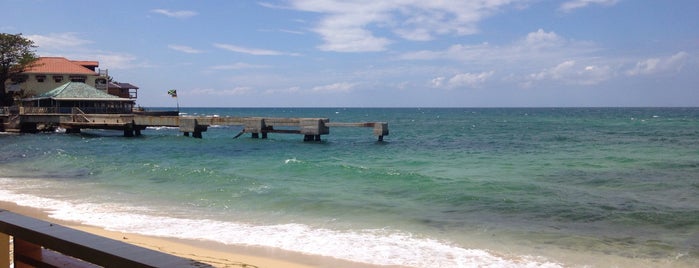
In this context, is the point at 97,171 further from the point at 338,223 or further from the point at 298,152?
the point at 338,223

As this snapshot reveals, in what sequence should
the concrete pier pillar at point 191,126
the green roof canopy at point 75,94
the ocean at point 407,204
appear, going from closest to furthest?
the ocean at point 407,204, the concrete pier pillar at point 191,126, the green roof canopy at point 75,94

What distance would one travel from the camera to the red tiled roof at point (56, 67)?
6275 cm

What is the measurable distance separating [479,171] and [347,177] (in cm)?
552

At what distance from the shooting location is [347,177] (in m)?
19.7

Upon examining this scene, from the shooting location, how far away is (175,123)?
136 ft

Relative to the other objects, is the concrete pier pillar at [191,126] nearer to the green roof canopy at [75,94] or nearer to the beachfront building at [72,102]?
the beachfront building at [72,102]

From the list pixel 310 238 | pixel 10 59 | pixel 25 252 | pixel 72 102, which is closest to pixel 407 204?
pixel 310 238

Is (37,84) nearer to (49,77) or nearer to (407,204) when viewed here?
(49,77)

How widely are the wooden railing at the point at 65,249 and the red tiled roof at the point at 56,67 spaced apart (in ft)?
222

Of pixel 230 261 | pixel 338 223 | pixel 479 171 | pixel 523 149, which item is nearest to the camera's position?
pixel 230 261

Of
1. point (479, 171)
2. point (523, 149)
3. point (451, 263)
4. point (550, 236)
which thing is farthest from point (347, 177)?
point (523, 149)

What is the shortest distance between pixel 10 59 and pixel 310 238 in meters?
61.8

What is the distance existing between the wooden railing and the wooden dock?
32.0 meters

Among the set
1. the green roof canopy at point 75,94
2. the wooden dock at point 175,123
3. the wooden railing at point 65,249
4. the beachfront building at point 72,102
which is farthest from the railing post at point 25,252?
the green roof canopy at point 75,94
